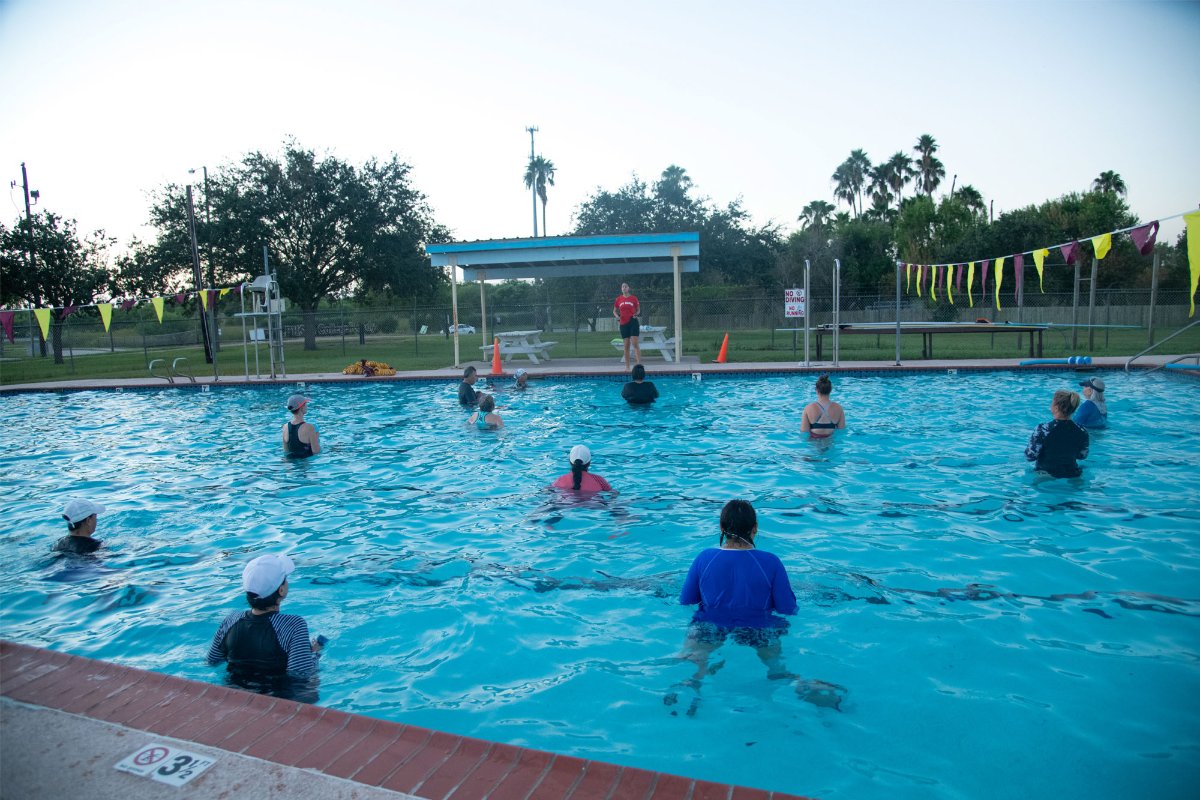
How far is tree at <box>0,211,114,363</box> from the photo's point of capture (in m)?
29.2

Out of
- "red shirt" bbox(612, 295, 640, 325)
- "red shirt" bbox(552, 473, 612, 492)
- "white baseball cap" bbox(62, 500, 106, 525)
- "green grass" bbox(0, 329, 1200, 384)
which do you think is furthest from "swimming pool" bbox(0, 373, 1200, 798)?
"green grass" bbox(0, 329, 1200, 384)

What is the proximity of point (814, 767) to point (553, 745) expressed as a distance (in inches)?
52.5

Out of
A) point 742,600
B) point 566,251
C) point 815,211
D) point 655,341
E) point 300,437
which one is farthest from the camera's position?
point 815,211

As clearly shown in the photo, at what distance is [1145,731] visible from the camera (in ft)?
13.2

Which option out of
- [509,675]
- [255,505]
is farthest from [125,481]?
[509,675]

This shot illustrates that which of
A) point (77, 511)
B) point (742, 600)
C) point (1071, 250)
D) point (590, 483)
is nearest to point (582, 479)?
point (590, 483)

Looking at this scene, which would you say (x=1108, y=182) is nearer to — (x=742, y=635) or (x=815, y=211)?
(x=815, y=211)

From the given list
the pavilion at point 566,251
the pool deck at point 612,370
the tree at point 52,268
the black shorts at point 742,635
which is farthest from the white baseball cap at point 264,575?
the tree at point 52,268

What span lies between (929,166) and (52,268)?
216ft

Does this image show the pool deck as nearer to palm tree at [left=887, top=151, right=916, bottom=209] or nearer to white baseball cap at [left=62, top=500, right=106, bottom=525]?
white baseball cap at [left=62, top=500, right=106, bottom=525]

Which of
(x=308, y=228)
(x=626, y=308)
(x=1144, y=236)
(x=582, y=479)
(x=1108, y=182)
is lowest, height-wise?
(x=582, y=479)

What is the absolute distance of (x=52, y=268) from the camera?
3036 centimetres

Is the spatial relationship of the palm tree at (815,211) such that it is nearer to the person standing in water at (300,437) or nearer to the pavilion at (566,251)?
the pavilion at (566,251)

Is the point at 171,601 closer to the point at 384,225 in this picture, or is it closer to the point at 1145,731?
the point at 1145,731
